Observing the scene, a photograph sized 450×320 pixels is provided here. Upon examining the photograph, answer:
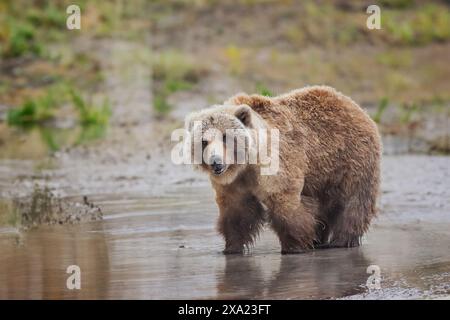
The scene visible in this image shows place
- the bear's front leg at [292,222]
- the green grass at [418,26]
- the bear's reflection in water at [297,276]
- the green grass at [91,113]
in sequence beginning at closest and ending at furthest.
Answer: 1. the bear's reflection in water at [297,276]
2. the bear's front leg at [292,222]
3. the green grass at [91,113]
4. the green grass at [418,26]

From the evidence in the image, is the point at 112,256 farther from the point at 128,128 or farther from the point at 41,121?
the point at 41,121

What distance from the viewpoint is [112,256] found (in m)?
8.26

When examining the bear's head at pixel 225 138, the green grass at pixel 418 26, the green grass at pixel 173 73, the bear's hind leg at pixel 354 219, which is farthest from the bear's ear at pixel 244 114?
the green grass at pixel 418 26

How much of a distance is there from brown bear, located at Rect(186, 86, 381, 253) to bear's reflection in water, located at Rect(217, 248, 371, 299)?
245 mm

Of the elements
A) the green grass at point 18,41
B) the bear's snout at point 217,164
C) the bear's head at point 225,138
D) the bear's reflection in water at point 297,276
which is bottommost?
the bear's reflection in water at point 297,276

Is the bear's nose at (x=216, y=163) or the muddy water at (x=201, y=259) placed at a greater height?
the bear's nose at (x=216, y=163)

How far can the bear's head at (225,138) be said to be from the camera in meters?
7.65

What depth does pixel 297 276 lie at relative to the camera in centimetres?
739

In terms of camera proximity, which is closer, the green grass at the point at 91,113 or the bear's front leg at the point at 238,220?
the bear's front leg at the point at 238,220

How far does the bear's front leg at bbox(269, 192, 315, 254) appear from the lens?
26.5ft

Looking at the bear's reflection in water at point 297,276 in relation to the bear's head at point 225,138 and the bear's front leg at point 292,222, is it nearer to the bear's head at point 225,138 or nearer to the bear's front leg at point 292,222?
the bear's front leg at point 292,222

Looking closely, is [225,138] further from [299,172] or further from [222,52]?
[222,52]
